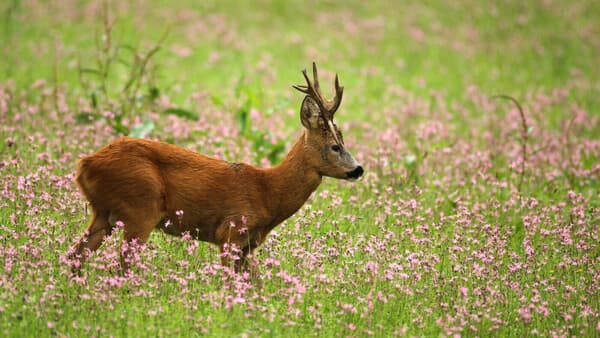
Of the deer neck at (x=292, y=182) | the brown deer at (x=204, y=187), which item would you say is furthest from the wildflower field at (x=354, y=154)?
the deer neck at (x=292, y=182)

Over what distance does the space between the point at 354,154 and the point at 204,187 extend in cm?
464

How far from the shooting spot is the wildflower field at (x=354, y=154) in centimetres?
661

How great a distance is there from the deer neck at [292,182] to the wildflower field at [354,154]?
15.9 inches

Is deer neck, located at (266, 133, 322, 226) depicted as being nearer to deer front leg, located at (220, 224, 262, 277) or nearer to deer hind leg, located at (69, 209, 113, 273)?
deer front leg, located at (220, 224, 262, 277)

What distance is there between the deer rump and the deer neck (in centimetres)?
10

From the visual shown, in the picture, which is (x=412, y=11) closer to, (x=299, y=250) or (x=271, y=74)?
(x=271, y=74)

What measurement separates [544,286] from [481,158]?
3.83m

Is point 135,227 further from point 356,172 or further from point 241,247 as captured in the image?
point 356,172

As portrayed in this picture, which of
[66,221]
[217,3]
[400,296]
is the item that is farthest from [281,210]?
[217,3]

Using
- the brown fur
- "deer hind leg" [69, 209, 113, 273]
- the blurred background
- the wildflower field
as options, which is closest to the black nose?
the brown fur

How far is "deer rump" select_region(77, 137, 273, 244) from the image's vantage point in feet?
22.8

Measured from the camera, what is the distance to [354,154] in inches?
464

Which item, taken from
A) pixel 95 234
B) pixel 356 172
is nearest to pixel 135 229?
pixel 95 234

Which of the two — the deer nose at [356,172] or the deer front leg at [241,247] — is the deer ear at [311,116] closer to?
the deer nose at [356,172]
